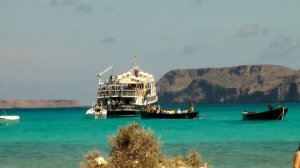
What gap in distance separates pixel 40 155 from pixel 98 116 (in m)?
70.9

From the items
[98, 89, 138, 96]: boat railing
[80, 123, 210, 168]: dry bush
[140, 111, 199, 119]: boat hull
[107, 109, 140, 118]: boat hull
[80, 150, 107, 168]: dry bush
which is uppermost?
[98, 89, 138, 96]: boat railing

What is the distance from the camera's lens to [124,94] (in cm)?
10962

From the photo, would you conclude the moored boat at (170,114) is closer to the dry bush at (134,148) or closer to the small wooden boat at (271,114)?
the small wooden boat at (271,114)

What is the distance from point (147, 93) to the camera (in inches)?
4498

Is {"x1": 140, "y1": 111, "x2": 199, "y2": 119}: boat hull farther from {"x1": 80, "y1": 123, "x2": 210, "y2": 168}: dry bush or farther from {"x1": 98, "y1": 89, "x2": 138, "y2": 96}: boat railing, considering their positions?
{"x1": 80, "y1": 123, "x2": 210, "y2": 168}: dry bush

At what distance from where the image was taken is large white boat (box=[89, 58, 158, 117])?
4070 inches

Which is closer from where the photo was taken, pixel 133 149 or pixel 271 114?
pixel 133 149

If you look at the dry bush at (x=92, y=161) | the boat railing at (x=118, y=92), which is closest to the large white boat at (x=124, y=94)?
the boat railing at (x=118, y=92)

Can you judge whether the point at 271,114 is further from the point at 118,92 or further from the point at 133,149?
the point at 133,149

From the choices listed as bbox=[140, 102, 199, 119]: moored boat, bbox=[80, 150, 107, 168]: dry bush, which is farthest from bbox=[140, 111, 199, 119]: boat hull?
bbox=[80, 150, 107, 168]: dry bush

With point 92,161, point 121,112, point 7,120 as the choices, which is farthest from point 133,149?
point 121,112

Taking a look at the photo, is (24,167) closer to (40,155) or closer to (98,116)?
(40,155)

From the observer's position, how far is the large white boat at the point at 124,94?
339 feet

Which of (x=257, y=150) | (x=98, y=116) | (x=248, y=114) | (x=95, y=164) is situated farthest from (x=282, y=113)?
(x=95, y=164)
